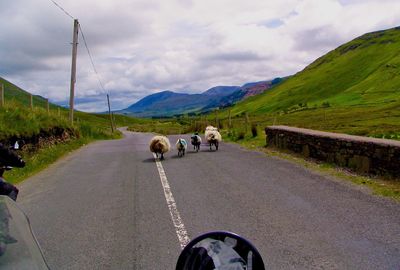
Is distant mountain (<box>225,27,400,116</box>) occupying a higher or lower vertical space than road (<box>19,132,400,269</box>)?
higher

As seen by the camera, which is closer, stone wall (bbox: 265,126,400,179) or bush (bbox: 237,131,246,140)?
stone wall (bbox: 265,126,400,179)

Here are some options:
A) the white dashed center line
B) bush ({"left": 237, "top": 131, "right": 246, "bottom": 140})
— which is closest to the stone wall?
the white dashed center line

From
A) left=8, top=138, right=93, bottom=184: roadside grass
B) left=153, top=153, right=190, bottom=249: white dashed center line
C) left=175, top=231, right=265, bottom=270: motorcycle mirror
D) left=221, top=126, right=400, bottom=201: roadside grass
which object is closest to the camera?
left=175, top=231, right=265, bottom=270: motorcycle mirror

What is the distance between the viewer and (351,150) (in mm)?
12680

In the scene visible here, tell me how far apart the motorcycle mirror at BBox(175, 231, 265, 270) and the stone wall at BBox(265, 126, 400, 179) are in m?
8.43

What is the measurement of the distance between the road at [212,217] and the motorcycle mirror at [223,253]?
7.76 ft

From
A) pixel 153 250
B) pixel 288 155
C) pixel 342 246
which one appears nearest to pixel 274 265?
pixel 342 246

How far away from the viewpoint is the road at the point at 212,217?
5.83 m

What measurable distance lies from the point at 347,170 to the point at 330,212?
4866mm

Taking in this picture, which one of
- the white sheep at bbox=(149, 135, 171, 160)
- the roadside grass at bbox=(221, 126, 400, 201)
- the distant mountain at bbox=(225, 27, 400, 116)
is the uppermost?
the distant mountain at bbox=(225, 27, 400, 116)

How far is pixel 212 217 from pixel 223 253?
4.58m

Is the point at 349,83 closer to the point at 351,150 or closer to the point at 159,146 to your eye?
the point at 159,146

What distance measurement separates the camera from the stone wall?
10.9 meters

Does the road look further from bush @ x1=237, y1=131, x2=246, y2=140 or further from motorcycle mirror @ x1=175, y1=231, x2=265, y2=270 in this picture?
bush @ x1=237, y1=131, x2=246, y2=140
